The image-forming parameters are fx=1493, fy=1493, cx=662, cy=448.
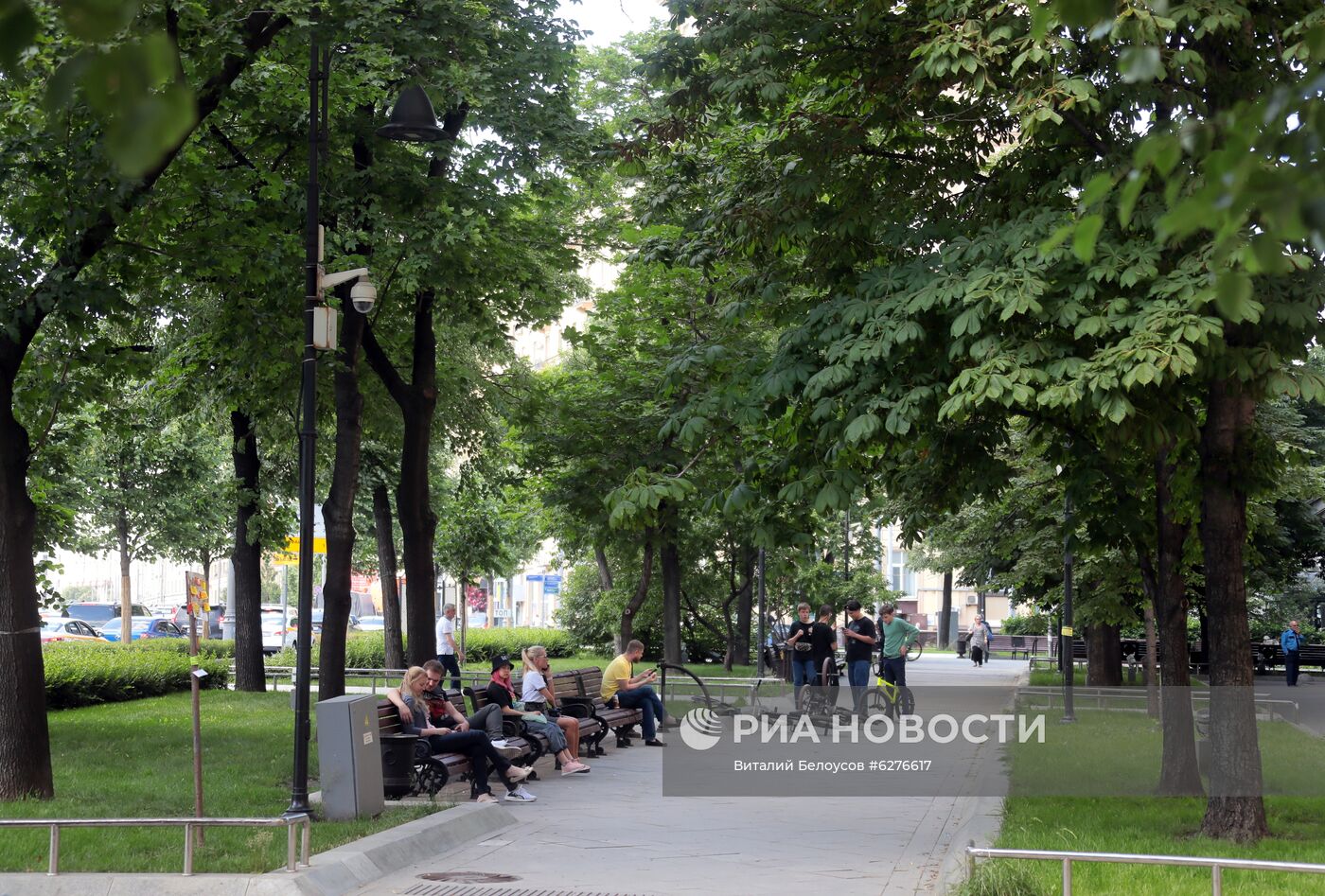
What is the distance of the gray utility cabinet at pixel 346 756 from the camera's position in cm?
1173

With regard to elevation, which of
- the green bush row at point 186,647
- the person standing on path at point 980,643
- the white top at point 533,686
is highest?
the white top at point 533,686

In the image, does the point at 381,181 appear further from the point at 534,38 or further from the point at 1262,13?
the point at 1262,13

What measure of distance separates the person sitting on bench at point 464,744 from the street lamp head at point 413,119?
551cm

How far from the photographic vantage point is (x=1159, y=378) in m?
9.27

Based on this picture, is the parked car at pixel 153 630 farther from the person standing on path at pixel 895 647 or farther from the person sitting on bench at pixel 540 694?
the person sitting on bench at pixel 540 694

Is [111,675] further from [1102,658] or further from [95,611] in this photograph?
[95,611]

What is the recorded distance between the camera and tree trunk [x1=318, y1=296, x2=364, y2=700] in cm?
1769

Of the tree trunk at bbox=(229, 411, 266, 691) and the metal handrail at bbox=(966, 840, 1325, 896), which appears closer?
the metal handrail at bbox=(966, 840, 1325, 896)

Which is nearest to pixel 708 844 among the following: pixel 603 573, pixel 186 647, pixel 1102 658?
pixel 1102 658

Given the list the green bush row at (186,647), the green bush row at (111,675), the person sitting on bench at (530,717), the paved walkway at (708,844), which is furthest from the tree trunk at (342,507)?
the green bush row at (186,647)

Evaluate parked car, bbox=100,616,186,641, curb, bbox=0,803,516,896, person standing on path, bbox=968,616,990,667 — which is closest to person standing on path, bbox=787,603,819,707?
curb, bbox=0,803,516,896

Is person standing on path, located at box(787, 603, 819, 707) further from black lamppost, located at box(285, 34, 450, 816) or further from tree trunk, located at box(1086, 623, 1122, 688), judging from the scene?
tree trunk, located at box(1086, 623, 1122, 688)

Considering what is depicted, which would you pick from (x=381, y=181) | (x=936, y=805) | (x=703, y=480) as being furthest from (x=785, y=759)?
(x=381, y=181)

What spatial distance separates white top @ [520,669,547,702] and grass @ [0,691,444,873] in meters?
2.44
